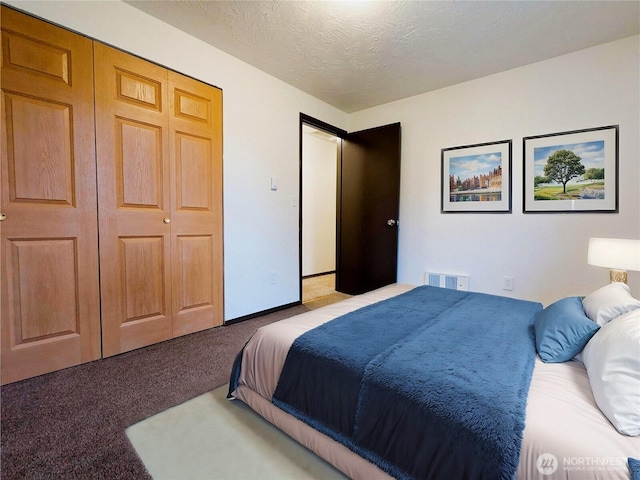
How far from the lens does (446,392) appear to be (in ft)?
2.97

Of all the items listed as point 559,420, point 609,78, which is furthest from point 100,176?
point 609,78

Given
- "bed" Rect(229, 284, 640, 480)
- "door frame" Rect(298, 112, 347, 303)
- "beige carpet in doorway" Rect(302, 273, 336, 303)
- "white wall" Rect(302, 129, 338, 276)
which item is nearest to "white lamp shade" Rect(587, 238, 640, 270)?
"bed" Rect(229, 284, 640, 480)

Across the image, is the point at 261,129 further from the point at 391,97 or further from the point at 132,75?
the point at 391,97

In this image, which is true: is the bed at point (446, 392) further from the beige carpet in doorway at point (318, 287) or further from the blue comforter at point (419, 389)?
the beige carpet in doorway at point (318, 287)

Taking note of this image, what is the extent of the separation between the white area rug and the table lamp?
6.90 feet

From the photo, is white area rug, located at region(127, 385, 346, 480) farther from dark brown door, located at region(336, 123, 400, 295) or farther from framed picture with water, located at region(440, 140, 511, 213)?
framed picture with water, located at region(440, 140, 511, 213)

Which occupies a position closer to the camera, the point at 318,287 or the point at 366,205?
the point at 366,205

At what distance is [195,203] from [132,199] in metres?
0.47

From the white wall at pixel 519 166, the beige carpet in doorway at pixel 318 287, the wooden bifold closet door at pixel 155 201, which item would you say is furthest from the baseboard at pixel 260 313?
the white wall at pixel 519 166

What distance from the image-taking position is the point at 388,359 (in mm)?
1086

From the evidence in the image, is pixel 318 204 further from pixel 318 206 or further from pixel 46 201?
pixel 46 201

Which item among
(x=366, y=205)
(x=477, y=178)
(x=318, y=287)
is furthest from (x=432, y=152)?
(x=318, y=287)

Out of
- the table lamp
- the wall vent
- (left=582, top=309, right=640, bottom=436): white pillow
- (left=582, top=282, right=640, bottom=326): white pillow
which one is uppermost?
the table lamp

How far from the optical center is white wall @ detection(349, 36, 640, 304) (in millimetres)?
2406
